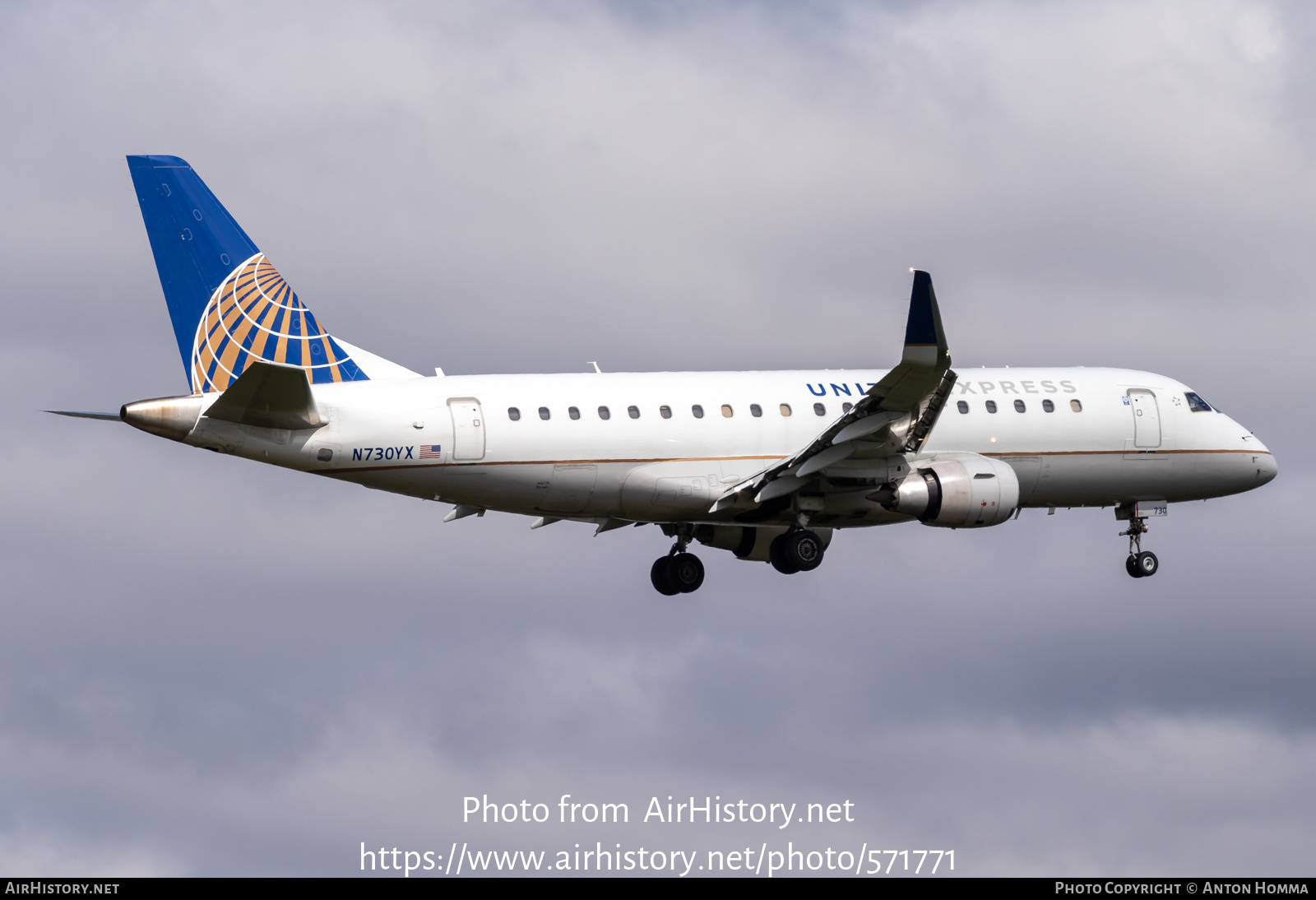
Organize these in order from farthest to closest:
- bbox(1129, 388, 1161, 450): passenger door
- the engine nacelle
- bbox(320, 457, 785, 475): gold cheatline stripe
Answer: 1. bbox(1129, 388, 1161, 450): passenger door
2. the engine nacelle
3. bbox(320, 457, 785, 475): gold cheatline stripe

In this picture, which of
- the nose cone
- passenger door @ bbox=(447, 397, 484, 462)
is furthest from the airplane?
the nose cone

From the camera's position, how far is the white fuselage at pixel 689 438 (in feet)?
148

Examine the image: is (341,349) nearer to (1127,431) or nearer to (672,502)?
Answer: (672,502)

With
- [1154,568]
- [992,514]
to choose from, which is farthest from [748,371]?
[1154,568]

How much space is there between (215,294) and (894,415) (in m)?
16.2

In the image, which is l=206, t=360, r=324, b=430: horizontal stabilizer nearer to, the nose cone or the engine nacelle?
the engine nacelle

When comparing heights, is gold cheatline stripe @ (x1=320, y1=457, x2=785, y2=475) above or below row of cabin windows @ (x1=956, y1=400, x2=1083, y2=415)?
below

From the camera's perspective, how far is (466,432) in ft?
150

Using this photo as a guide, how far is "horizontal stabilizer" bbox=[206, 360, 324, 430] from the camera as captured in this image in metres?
41.9

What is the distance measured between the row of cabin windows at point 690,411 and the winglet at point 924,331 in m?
5.95

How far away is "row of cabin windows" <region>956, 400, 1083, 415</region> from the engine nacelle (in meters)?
2.53

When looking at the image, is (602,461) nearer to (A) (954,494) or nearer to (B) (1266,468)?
(A) (954,494)

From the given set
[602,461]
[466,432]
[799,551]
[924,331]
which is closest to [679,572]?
[799,551]

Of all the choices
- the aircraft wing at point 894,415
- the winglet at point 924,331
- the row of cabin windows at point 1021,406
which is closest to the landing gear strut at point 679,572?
the aircraft wing at point 894,415
